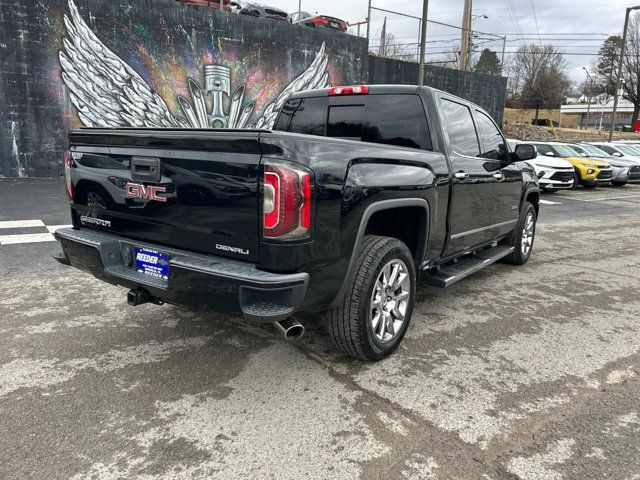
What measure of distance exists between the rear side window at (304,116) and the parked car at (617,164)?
651 inches

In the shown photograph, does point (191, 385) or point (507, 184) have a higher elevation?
point (507, 184)

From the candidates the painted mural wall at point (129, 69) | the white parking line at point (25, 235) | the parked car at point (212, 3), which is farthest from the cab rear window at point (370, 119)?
the parked car at point (212, 3)

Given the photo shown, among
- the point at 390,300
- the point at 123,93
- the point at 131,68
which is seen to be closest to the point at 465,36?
the point at 131,68

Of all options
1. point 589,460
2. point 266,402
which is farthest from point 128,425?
point 589,460

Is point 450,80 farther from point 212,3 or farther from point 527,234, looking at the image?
point 527,234

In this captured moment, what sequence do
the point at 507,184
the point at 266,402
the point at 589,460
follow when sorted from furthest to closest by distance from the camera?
the point at 507,184 < the point at 266,402 < the point at 589,460

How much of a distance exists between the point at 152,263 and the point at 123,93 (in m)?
12.7

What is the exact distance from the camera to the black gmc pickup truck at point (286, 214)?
8.47 ft

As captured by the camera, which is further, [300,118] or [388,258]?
[300,118]

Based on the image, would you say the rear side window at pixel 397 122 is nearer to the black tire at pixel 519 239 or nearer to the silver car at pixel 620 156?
the black tire at pixel 519 239

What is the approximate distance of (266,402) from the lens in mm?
2854

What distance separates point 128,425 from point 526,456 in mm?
2026

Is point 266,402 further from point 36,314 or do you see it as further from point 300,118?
point 300,118

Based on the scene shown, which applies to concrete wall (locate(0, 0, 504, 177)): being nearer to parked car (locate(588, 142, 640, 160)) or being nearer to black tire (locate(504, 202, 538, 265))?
black tire (locate(504, 202, 538, 265))
